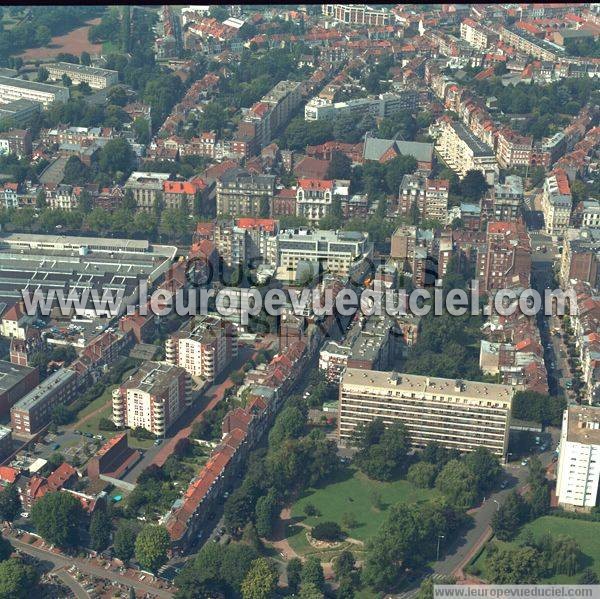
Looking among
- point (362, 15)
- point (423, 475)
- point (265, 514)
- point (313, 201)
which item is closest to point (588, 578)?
point (423, 475)

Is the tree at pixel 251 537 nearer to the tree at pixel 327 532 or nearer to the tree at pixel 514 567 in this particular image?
the tree at pixel 327 532

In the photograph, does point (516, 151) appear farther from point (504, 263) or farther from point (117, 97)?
point (117, 97)

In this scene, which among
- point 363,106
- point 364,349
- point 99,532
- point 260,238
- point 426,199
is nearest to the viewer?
point 99,532

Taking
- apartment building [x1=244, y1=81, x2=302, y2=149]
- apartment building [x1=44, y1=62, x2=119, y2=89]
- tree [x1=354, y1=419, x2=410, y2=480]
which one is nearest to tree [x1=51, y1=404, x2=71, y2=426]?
tree [x1=354, y1=419, x2=410, y2=480]

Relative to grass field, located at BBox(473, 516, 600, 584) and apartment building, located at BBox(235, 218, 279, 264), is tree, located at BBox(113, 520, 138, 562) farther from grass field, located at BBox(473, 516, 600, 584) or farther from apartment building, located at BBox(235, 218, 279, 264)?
apartment building, located at BBox(235, 218, 279, 264)

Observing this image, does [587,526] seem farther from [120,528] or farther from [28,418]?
[28,418]

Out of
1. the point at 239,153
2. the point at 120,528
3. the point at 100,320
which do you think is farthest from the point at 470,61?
the point at 120,528
